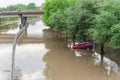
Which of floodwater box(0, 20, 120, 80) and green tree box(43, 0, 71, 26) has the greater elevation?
green tree box(43, 0, 71, 26)

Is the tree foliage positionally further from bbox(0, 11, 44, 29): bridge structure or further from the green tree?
bbox(0, 11, 44, 29): bridge structure

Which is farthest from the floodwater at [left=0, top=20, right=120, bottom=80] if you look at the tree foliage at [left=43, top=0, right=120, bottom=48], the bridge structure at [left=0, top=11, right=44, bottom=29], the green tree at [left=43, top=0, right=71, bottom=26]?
the bridge structure at [left=0, top=11, right=44, bottom=29]

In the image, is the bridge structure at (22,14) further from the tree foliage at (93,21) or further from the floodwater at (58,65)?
the floodwater at (58,65)

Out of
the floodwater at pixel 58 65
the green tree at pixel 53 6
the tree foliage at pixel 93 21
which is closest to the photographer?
the floodwater at pixel 58 65

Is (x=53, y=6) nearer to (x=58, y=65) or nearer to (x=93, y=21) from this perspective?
(x=93, y=21)

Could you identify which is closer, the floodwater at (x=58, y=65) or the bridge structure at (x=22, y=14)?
the floodwater at (x=58, y=65)

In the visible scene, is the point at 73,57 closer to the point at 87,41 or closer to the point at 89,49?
the point at 89,49

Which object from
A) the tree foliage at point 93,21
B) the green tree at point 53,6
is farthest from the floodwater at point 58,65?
the green tree at point 53,6

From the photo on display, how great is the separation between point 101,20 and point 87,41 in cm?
1348

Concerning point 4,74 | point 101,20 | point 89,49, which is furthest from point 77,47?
point 4,74

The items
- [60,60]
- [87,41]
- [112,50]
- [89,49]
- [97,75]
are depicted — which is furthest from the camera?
[87,41]

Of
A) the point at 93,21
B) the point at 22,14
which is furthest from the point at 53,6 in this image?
the point at 93,21

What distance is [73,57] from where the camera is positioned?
118ft

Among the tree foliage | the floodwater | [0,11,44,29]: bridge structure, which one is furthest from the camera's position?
[0,11,44,29]: bridge structure
